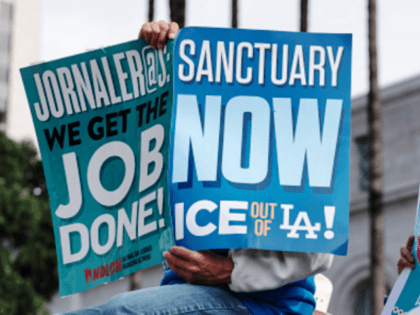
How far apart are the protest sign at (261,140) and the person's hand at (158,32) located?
7cm

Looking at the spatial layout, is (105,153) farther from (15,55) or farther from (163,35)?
(15,55)

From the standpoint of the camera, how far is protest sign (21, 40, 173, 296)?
6.70ft

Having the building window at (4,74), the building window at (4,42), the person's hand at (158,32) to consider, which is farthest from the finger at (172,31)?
the building window at (4,42)

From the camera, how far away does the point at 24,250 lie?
1794cm

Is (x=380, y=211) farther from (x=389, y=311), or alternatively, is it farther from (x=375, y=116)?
(x=389, y=311)

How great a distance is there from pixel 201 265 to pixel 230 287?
0.10 meters

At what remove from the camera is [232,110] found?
6.43 feet

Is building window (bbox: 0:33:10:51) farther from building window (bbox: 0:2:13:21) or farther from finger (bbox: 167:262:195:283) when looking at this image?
finger (bbox: 167:262:195:283)

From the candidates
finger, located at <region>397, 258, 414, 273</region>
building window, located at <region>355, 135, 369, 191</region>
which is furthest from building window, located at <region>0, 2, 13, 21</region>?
finger, located at <region>397, 258, 414, 273</region>

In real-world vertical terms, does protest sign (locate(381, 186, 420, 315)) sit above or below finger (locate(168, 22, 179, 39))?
below

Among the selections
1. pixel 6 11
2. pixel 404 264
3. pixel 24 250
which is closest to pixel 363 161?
pixel 24 250

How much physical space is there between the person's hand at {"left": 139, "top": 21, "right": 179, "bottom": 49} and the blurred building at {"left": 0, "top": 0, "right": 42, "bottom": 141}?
38497 millimetres

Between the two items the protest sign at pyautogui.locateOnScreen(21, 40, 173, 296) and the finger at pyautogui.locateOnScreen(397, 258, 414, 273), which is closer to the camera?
the protest sign at pyautogui.locateOnScreen(21, 40, 173, 296)

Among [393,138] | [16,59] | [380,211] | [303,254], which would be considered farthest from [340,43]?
[16,59]
